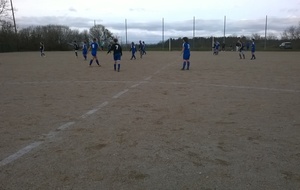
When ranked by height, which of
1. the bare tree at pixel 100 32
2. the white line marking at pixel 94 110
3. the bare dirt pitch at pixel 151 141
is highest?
the bare tree at pixel 100 32

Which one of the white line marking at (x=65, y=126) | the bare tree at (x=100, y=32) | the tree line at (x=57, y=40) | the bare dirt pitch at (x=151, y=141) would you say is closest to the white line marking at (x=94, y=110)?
the bare dirt pitch at (x=151, y=141)

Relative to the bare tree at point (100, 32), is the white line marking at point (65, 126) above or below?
below

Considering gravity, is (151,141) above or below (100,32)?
below

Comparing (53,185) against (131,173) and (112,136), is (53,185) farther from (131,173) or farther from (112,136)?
(112,136)

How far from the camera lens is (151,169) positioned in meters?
3.98

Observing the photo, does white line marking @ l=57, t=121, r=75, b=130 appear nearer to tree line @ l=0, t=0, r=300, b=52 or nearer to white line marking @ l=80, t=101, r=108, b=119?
white line marking @ l=80, t=101, r=108, b=119

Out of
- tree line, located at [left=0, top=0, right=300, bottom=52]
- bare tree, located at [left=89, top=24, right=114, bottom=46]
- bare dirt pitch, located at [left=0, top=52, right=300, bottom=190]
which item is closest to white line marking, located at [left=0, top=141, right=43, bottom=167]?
bare dirt pitch, located at [left=0, top=52, right=300, bottom=190]

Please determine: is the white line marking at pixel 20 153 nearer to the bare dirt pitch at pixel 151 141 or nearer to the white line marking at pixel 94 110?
the bare dirt pitch at pixel 151 141

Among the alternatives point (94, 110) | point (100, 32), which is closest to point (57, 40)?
point (100, 32)

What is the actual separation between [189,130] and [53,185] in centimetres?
282

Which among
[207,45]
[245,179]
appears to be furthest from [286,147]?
[207,45]

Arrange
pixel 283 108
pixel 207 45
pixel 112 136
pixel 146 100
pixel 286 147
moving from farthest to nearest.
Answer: pixel 207 45, pixel 146 100, pixel 283 108, pixel 112 136, pixel 286 147

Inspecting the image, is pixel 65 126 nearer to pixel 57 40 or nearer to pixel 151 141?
pixel 151 141

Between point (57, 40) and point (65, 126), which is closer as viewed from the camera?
point (65, 126)
